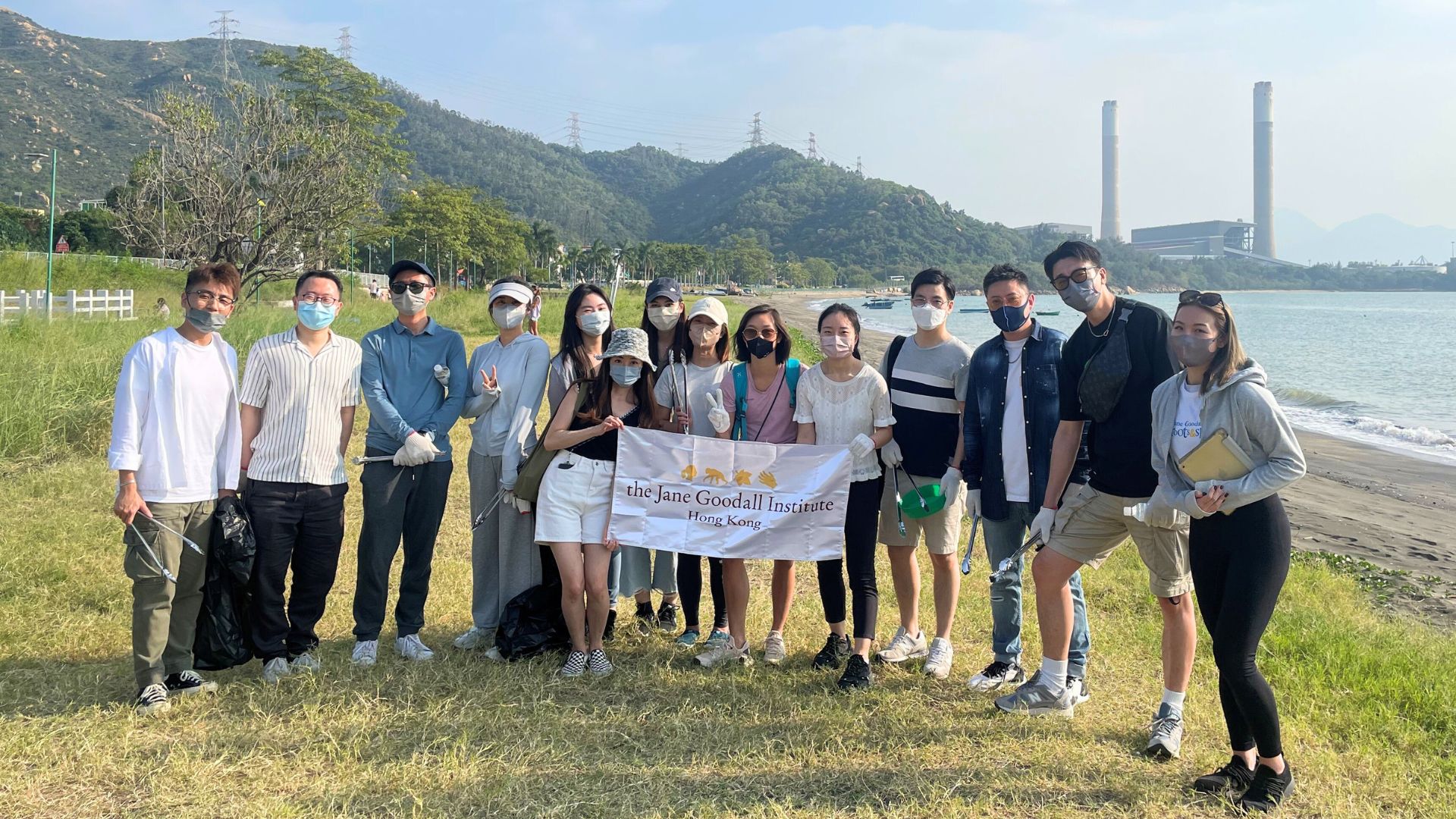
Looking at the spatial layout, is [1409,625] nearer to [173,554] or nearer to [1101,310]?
[1101,310]

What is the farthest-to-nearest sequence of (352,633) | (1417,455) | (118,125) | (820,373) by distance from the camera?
1. (118,125)
2. (1417,455)
3. (352,633)
4. (820,373)

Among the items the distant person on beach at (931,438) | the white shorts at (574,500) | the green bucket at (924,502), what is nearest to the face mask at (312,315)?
the white shorts at (574,500)

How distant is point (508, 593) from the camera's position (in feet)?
16.9

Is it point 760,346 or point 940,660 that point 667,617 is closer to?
point 940,660

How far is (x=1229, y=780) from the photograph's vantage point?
3652 millimetres

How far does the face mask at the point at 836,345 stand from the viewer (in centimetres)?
470

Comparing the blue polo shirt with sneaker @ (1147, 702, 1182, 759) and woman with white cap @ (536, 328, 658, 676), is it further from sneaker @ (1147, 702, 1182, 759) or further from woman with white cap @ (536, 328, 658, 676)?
sneaker @ (1147, 702, 1182, 759)

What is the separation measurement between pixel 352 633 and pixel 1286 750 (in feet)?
16.0

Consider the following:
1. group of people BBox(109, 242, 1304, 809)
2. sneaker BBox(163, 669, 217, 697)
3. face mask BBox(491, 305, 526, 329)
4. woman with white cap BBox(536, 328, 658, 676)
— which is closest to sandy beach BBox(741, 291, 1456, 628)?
group of people BBox(109, 242, 1304, 809)

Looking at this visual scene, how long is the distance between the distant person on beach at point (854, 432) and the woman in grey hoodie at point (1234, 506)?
1.45 meters

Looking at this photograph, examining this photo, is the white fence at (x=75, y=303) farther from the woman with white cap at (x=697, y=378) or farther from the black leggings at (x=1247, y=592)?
the black leggings at (x=1247, y=592)

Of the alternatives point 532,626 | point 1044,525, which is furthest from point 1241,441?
point 532,626

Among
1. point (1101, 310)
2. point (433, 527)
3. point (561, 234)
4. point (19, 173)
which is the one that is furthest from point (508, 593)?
point (561, 234)

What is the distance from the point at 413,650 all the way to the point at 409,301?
190cm
